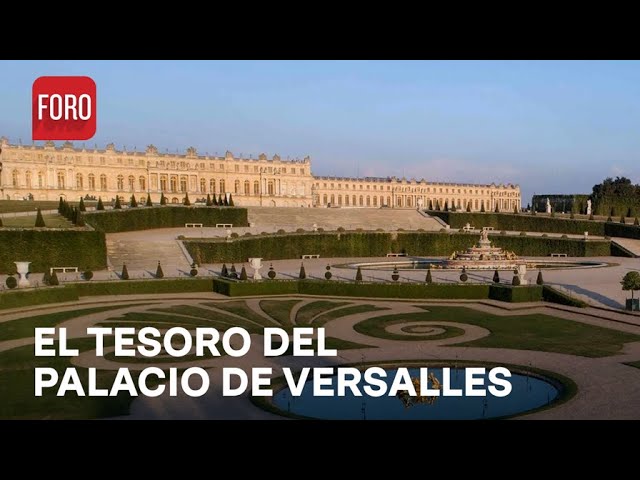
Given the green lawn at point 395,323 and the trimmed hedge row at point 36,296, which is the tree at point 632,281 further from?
the trimmed hedge row at point 36,296

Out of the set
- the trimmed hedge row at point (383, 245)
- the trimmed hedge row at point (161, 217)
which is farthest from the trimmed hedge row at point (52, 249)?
the trimmed hedge row at point (383, 245)

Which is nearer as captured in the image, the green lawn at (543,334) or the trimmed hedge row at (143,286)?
the green lawn at (543,334)

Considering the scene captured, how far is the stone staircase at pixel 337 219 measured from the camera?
226 feet

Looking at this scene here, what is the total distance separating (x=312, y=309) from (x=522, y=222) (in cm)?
4622

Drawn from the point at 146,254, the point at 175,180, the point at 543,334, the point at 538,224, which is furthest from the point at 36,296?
the point at 175,180

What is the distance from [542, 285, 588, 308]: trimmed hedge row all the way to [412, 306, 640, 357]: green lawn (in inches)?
82.0

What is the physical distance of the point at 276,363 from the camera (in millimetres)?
19516

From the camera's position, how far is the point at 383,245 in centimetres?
5741

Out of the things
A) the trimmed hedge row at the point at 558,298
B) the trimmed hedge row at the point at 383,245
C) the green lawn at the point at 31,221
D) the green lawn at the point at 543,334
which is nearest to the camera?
the green lawn at the point at 543,334

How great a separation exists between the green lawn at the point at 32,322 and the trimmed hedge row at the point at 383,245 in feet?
66.3

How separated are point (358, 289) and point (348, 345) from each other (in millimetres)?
10970

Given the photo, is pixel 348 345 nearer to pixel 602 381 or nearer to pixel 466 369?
pixel 466 369

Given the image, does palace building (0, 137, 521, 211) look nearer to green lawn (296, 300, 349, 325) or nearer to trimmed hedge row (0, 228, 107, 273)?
trimmed hedge row (0, 228, 107, 273)
